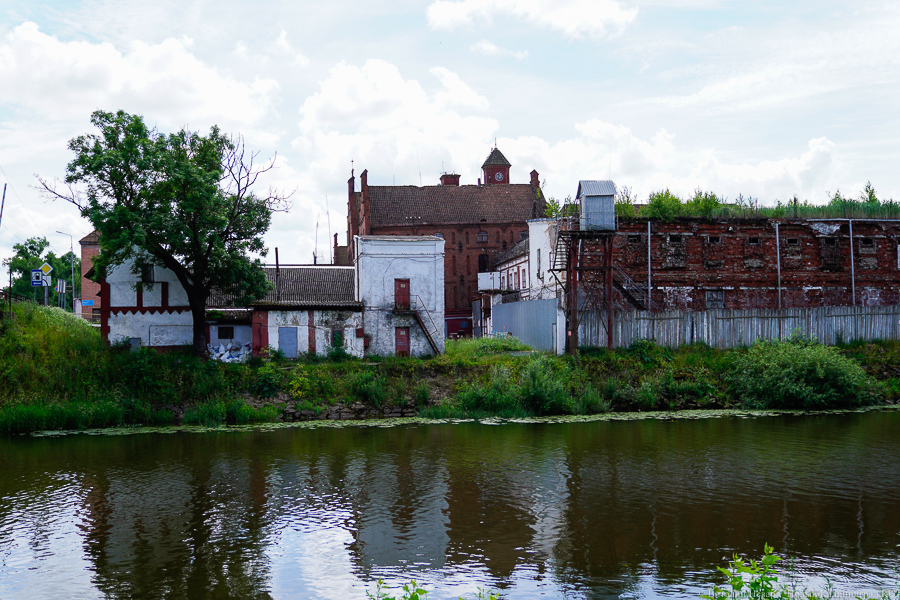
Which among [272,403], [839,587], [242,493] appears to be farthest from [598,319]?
[839,587]

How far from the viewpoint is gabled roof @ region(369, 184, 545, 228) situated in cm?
5666

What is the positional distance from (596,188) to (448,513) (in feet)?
72.9

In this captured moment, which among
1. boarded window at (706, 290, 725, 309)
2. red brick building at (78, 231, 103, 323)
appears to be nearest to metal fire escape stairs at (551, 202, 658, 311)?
boarded window at (706, 290, 725, 309)

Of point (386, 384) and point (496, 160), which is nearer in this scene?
point (386, 384)

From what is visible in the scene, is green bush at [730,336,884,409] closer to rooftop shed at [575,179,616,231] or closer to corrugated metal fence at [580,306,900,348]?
corrugated metal fence at [580,306,900,348]

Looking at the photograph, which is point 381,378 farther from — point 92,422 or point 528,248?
point 528,248

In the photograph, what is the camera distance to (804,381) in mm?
28484

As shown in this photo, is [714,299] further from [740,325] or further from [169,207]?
[169,207]

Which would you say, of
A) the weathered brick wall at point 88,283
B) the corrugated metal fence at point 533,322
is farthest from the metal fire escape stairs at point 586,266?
the weathered brick wall at point 88,283

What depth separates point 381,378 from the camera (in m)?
29.9

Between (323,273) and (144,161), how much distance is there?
1674 cm

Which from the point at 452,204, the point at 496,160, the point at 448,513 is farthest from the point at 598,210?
the point at 496,160

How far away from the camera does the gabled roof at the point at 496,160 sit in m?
66.9

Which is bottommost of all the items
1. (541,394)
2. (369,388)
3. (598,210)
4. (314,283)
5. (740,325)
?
(541,394)
